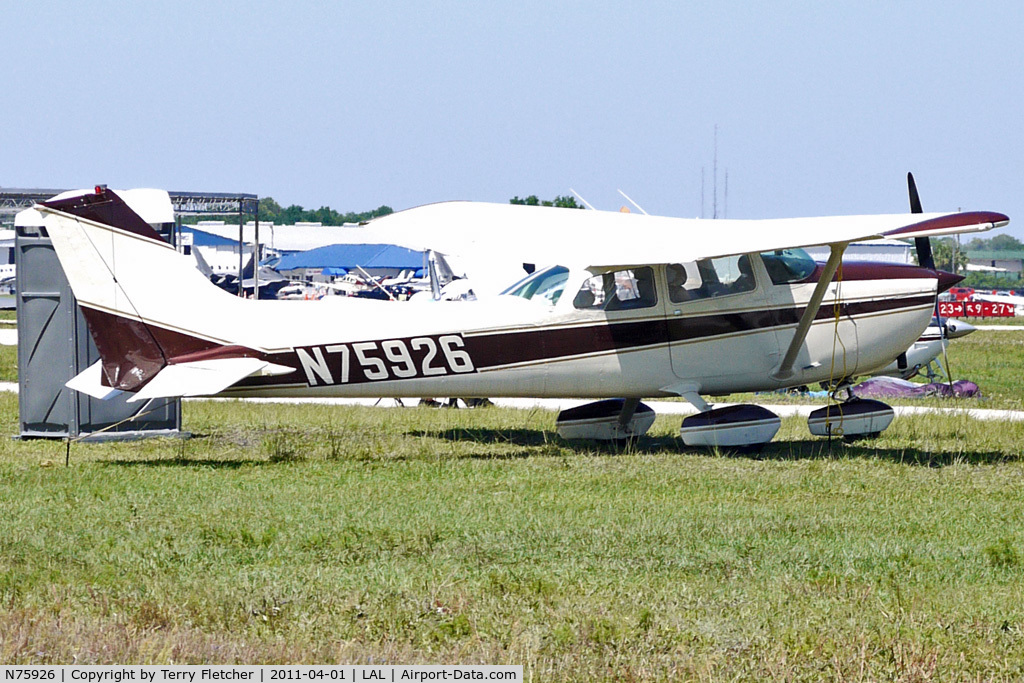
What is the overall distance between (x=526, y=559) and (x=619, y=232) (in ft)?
15.9

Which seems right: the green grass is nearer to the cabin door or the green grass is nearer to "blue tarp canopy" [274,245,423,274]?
the cabin door

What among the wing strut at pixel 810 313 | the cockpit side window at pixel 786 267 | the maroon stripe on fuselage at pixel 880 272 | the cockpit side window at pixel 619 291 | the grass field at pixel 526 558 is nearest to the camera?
the grass field at pixel 526 558

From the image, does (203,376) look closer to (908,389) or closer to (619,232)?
(619,232)

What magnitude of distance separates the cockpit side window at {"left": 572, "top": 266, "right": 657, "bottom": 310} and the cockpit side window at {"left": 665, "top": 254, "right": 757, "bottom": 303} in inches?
8.6

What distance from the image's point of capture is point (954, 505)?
8.88 metres

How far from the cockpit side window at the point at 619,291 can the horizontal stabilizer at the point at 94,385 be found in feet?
14.5

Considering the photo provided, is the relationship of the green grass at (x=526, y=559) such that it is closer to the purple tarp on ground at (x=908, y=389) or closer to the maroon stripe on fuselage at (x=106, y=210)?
the maroon stripe on fuselage at (x=106, y=210)

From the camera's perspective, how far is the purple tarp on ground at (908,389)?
19922 mm

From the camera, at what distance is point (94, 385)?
10.5 m

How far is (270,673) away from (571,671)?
4.07ft

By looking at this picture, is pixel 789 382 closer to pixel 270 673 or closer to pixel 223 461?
pixel 223 461

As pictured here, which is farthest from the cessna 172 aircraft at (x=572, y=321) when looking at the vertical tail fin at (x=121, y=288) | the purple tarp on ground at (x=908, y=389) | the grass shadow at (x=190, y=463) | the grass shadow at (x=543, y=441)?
the purple tarp on ground at (x=908, y=389)

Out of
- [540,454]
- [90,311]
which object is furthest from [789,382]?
[90,311]

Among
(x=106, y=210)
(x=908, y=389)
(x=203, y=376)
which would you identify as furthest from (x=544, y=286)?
(x=908, y=389)
